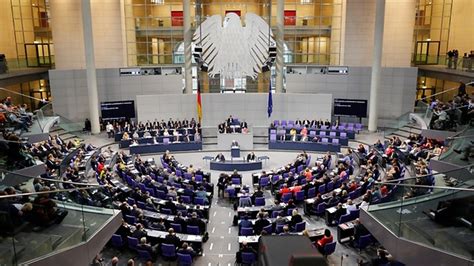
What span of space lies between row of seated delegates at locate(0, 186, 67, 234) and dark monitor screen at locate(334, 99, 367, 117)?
26632 millimetres

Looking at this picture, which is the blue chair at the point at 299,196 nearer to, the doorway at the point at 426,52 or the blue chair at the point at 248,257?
the blue chair at the point at 248,257

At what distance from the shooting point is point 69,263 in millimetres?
8984

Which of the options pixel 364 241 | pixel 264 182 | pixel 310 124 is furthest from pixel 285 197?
pixel 310 124

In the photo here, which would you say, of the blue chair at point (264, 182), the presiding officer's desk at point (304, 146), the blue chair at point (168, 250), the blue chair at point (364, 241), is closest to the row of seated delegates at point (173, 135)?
the presiding officer's desk at point (304, 146)

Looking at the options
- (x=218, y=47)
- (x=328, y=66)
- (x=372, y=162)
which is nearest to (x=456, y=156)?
(x=372, y=162)

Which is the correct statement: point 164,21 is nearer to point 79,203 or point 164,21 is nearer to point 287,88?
point 287,88

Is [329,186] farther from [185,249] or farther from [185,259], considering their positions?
[185,259]

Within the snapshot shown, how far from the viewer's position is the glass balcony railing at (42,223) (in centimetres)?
749

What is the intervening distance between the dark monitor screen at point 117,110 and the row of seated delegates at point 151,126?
138 centimetres

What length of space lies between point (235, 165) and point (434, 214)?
15.0 m

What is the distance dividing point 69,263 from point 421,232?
7884 mm

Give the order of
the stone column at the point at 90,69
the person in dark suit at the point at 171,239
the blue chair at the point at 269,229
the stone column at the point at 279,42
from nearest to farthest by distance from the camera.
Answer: the person in dark suit at the point at 171,239 → the blue chair at the point at 269,229 → the stone column at the point at 90,69 → the stone column at the point at 279,42

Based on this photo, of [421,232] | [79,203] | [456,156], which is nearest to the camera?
[421,232]

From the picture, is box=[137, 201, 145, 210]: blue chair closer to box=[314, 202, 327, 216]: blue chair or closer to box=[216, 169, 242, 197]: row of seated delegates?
box=[216, 169, 242, 197]: row of seated delegates
